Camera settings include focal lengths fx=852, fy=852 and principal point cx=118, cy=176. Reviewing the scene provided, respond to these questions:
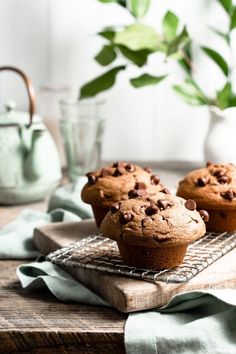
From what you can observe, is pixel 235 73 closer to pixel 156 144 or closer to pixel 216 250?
pixel 156 144

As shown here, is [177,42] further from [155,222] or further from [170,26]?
[155,222]

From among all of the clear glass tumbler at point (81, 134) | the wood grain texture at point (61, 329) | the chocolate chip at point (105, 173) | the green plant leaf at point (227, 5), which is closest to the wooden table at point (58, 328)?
the wood grain texture at point (61, 329)

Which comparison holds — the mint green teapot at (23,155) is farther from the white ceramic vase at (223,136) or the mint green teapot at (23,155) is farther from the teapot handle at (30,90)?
the white ceramic vase at (223,136)

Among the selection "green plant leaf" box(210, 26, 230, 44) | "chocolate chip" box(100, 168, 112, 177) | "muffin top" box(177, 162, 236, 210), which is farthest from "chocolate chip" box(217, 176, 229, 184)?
"green plant leaf" box(210, 26, 230, 44)

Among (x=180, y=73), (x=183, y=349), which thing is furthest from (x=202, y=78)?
(x=183, y=349)

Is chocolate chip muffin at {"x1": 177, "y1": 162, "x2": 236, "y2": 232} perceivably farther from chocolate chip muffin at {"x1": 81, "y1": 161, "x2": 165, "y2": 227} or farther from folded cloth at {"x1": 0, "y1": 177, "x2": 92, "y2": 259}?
folded cloth at {"x1": 0, "y1": 177, "x2": 92, "y2": 259}
